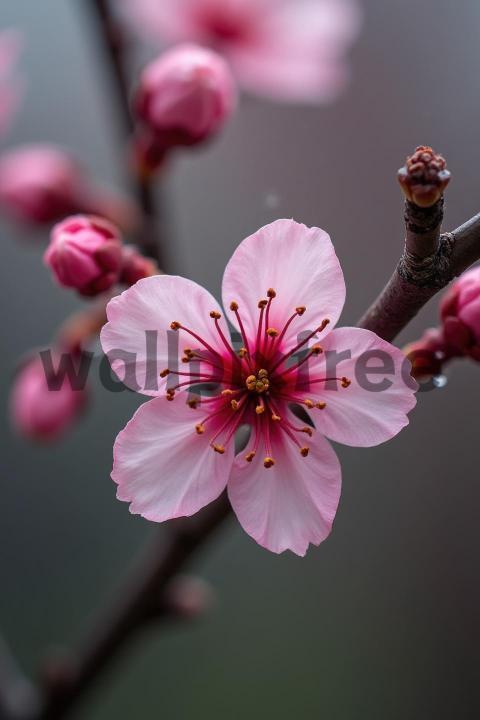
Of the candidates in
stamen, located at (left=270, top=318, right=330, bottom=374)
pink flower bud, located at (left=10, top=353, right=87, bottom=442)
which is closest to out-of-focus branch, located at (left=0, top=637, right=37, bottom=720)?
pink flower bud, located at (left=10, top=353, right=87, bottom=442)

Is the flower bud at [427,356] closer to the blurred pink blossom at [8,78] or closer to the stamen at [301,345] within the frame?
the stamen at [301,345]

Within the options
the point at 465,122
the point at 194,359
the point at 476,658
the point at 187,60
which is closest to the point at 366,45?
the point at 465,122

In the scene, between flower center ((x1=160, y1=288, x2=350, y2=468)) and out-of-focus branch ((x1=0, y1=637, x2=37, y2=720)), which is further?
out-of-focus branch ((x1=0, y1=637, x2=37, y2=720))

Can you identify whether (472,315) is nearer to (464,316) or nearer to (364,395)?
(464,316)

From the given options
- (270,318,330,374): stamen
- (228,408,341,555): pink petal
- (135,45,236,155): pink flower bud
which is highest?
(135,45,236,155): pink flower bud

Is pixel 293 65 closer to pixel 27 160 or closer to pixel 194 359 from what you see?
pixel 27 160

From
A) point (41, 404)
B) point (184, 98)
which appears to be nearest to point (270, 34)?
point (184, 98)

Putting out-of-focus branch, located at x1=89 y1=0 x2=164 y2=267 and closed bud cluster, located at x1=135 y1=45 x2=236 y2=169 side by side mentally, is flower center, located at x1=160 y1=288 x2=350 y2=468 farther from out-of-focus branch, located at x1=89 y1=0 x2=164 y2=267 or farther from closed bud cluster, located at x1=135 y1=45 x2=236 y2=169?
out-of-focus branch, located at x1=89 y1=0 x2=164 y2=267
